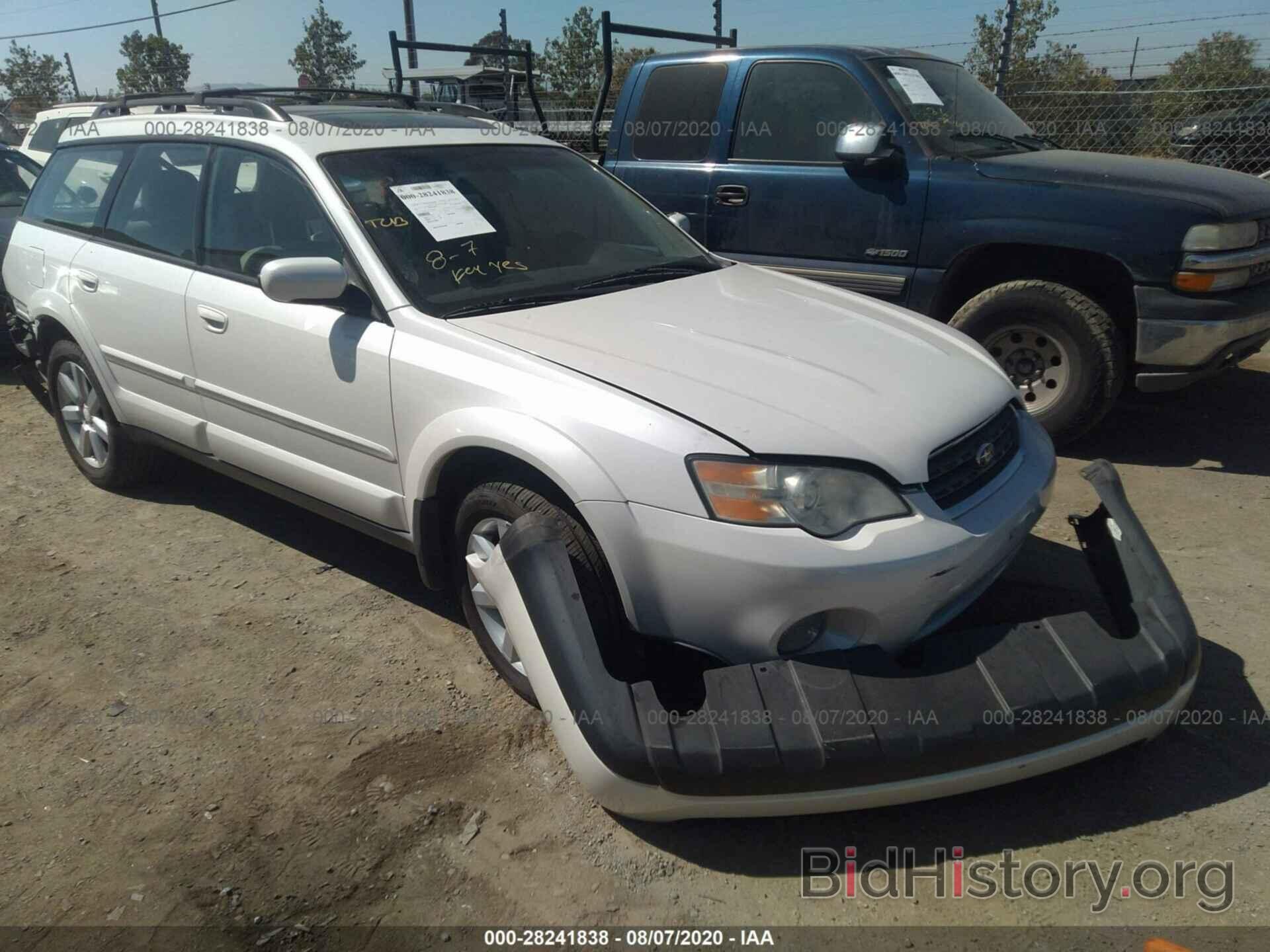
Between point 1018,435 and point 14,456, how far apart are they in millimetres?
5122

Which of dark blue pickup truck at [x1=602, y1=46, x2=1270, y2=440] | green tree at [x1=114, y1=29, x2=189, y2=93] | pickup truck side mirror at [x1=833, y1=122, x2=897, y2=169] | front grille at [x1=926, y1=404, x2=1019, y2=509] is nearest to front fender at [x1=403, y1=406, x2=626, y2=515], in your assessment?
front grille at [x1=926, y1=404, x2=1019, y2=509]

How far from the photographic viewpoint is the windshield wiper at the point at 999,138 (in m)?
5.18

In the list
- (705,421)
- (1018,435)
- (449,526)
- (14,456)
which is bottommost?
(14,456)

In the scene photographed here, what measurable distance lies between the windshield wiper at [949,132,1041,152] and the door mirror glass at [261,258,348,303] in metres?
3.66

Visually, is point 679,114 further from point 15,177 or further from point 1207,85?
point 1207,85

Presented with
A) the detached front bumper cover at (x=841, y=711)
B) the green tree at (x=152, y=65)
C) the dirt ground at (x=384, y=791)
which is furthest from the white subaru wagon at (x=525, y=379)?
the green tree at (x=152, y=65)

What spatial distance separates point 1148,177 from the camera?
4.57m

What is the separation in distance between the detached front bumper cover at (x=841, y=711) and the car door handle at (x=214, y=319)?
5.47 ft

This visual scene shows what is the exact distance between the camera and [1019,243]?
15.6 feet

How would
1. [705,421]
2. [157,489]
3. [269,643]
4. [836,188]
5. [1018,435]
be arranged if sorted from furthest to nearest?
1. [836,188]
2. [157,489]
3. [269,643]
4. [1018,435]
5. [705,421]

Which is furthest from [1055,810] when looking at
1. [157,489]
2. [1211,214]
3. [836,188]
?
[157,489]

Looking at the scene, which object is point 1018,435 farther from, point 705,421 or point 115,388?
point 115,388

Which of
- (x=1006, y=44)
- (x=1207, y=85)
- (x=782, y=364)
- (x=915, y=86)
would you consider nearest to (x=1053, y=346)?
(x=915, y=86)

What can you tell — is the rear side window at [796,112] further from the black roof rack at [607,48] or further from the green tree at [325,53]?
the green tree at [325,53]
